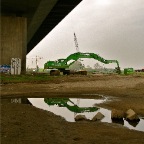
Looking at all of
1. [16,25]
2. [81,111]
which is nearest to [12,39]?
[16,25]

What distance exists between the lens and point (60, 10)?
1959 inches

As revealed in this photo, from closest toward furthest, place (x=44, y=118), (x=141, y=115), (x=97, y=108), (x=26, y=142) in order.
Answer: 1. (x=26, y=142)
2. (x=44, y=118)
3. (x=141, y=115)
4. (x=97, y=108)

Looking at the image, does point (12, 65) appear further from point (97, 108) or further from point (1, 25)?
point (97, 108)

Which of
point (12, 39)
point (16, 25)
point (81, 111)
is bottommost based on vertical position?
point (81, 111)

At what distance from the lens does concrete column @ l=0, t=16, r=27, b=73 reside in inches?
1982

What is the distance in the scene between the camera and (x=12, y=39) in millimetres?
51188

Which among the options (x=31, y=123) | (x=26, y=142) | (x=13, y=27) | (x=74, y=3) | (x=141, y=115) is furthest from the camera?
(x=13, y=27)

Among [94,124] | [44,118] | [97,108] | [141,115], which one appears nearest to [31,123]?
[44,118]

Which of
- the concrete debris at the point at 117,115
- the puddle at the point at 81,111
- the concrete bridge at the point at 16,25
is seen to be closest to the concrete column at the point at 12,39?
the concrete bridge at the point at 16,25

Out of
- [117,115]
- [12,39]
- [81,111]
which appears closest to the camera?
[117,115]

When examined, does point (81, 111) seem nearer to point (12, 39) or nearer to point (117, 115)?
point (117, 115)

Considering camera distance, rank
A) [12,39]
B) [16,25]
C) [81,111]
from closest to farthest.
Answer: [81,111]
[12,39]
[16,25]

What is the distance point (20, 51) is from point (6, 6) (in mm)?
7580

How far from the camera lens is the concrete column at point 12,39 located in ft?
165
